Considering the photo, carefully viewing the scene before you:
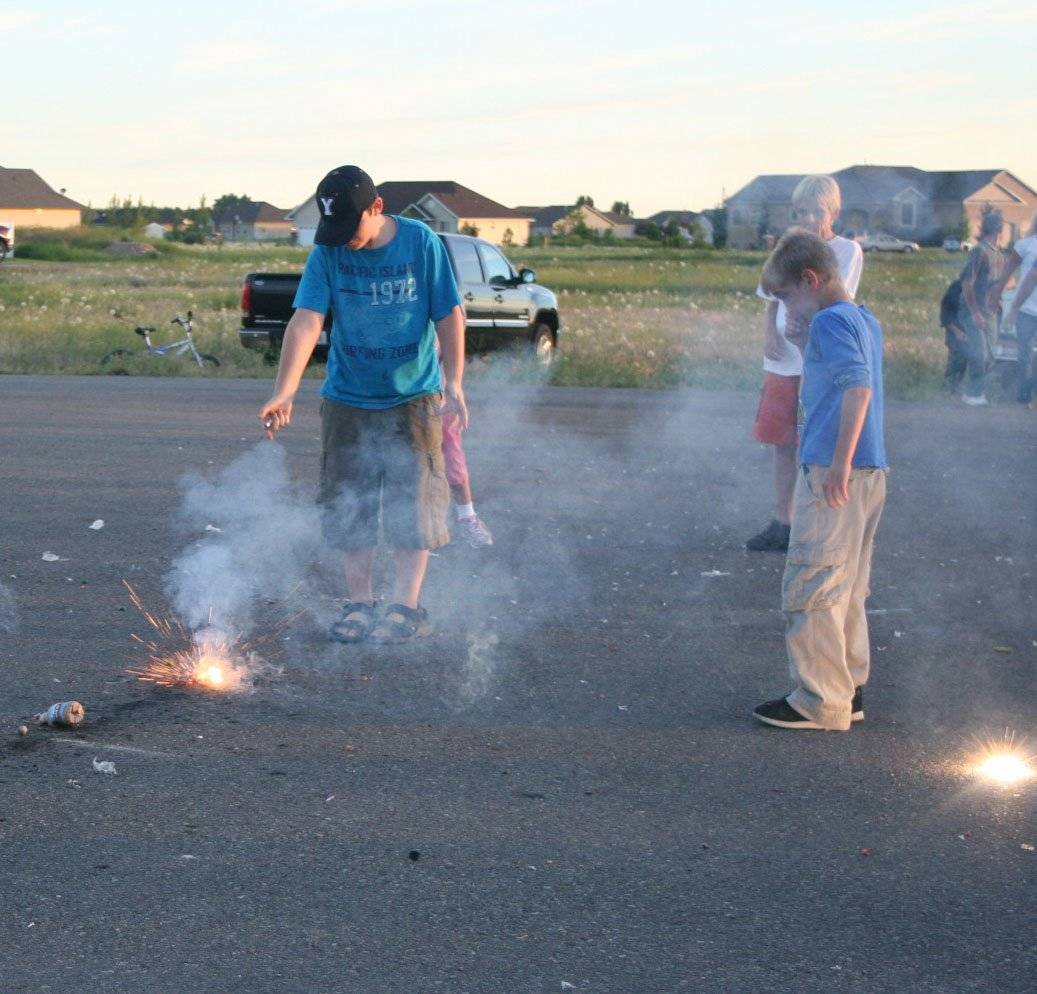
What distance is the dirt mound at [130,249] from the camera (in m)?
75.7

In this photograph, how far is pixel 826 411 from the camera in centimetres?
481

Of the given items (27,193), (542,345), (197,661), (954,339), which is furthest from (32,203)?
(197,661)

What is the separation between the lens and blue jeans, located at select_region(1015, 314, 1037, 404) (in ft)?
40.2

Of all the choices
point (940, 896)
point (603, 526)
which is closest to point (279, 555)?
point (603, 526)

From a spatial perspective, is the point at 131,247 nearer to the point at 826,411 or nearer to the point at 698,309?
the point at 698,309

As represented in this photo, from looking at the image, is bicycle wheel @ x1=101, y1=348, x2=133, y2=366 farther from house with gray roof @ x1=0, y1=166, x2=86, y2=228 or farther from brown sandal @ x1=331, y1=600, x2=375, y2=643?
house with gray roof @ x1=0, y1=166, x2=86, y2=228

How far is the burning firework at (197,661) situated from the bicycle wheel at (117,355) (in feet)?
43.3

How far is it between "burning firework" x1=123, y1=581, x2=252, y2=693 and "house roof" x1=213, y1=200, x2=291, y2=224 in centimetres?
14097

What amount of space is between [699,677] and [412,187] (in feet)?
322

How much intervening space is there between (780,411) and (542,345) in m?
11.3

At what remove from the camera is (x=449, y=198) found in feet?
334

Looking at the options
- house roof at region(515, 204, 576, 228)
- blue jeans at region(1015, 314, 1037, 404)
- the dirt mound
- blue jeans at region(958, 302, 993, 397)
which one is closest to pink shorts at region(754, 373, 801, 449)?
blue jeans at region(1015, 314, 1037, 404)

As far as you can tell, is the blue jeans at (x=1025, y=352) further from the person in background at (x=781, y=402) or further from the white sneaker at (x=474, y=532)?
the white sneaker at (x=474, y=532)

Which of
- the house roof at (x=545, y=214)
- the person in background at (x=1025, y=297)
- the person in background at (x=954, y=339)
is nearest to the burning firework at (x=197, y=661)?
the person in background at (x=1025, y=297)
